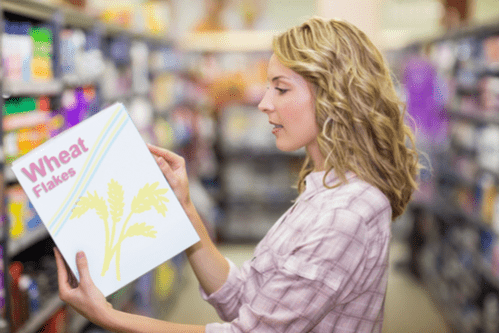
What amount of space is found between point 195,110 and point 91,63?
3.43 metres

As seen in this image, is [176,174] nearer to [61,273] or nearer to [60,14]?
[61,273]

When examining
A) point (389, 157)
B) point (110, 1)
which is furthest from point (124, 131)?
point (110, 1)

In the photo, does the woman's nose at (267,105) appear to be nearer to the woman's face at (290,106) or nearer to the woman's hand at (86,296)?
the woman's face at (290,106)

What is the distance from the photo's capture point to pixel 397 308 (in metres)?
4.89

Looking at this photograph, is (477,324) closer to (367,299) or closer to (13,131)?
(367,299)

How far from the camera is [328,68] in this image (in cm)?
134

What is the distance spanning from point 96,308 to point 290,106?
69cm

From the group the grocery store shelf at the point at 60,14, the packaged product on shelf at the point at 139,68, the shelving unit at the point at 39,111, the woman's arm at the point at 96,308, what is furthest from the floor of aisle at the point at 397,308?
the woman's arm at the point at 96,308

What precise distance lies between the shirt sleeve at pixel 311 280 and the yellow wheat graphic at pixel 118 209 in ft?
0.99

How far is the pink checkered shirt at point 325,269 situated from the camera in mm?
1231

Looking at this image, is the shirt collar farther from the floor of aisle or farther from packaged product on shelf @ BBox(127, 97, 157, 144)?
the floor of aisle

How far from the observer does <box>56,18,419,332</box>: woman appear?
1243mm

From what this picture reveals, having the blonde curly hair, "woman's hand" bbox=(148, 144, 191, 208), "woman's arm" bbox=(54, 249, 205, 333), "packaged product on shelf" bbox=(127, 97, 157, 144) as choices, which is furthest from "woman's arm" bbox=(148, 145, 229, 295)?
"packaged product on shelf" bbox=(127, 97, 157, 144)

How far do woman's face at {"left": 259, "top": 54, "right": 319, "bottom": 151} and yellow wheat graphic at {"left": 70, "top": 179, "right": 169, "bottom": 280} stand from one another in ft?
1.16
